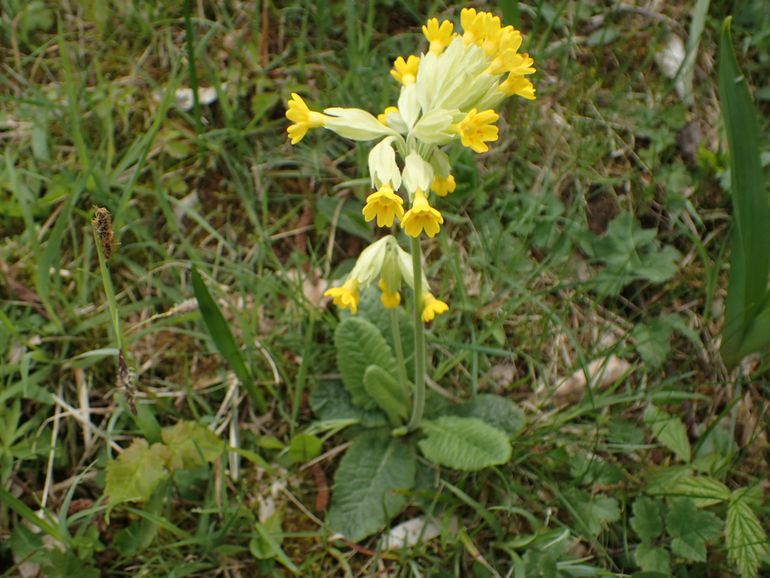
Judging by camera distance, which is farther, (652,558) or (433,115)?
(652,558)

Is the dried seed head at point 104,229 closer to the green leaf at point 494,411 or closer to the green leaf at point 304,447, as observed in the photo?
the green leaf at point 304,447

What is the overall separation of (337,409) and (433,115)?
1.28 metres

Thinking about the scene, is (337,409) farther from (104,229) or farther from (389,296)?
(104,229)

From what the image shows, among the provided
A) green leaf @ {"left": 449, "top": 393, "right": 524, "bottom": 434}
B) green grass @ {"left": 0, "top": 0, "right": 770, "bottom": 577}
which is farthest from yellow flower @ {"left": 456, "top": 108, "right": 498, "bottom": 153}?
green leaf @ {"left": 449, "top": 393, "right": 524, "bottom": 434}

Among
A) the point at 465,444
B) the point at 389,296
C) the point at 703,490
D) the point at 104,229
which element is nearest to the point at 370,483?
the point at 465,444

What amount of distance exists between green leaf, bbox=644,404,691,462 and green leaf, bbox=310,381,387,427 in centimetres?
98

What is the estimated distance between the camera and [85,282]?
9.88 feet

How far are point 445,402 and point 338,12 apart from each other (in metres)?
1.91

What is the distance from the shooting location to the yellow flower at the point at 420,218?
196 centimetres

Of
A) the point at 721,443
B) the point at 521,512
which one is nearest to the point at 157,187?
the point at 521,512

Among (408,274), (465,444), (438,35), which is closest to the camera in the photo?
(438,35)

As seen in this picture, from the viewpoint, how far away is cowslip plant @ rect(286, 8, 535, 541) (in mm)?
2045

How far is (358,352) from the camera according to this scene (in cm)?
281

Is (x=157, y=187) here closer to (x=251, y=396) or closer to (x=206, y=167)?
(x=206, y=167)
